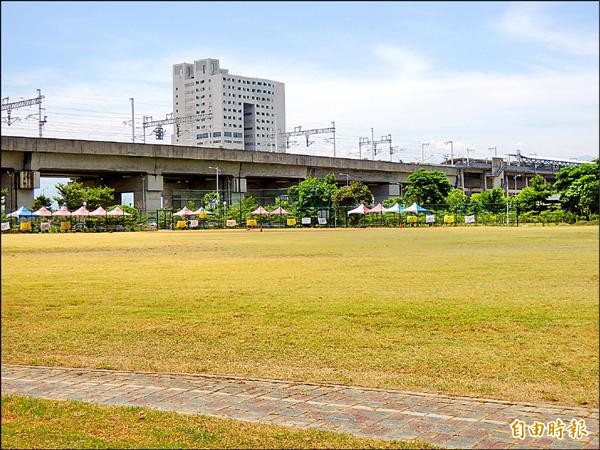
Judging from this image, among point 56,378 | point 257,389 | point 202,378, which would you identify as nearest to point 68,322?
point 56,378

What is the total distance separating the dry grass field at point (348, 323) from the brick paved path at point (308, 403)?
278 mm

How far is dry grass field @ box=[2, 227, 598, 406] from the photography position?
451cm

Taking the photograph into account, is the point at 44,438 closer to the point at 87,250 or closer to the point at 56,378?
the point at 56,378

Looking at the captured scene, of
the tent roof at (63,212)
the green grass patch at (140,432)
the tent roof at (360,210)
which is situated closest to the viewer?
the green grass patch at (140,432)

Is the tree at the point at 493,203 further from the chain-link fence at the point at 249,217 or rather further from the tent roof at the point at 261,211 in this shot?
the tent roof at the point at 261,211

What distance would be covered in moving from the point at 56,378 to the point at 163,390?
898 millimetres

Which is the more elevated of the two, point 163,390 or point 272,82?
point 272,82

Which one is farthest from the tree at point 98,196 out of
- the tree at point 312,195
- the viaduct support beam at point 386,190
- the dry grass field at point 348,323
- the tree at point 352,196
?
the viaduct support beam at point 386,190

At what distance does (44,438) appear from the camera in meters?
3.23

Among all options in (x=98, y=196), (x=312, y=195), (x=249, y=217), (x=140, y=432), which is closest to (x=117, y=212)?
(x=98, y=196)

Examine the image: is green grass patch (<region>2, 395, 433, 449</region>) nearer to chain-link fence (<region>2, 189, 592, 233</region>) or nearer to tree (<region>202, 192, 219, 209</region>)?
chain-link fence (<region>2, 189, 592, 233</region>)

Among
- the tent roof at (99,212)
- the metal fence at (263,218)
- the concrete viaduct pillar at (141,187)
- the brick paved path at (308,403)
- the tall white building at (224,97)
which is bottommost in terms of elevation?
the brick paved path at (308,403)

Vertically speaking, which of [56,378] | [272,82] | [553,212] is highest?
[272,82]

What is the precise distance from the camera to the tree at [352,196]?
38.5m
